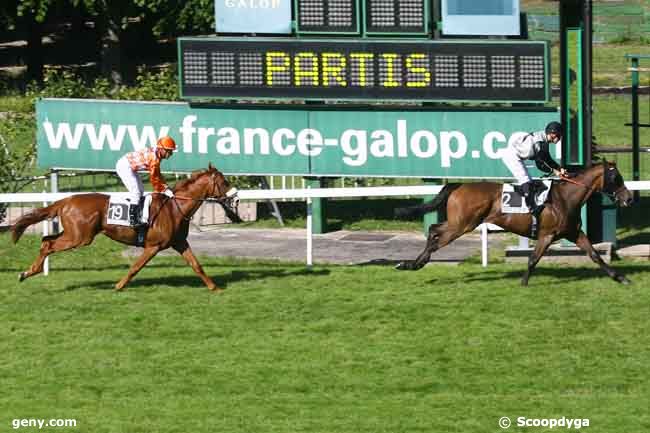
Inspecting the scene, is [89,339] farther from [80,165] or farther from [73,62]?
[73,62]

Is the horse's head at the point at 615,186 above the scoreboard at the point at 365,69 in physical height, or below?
below

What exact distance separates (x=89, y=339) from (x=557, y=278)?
490cm

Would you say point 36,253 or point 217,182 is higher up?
point 217,182

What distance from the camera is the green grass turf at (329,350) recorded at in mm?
11055

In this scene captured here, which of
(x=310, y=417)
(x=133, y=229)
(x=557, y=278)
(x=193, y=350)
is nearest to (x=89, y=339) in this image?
(x=193, y=350)

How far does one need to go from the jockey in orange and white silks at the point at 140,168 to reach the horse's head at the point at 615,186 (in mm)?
4170

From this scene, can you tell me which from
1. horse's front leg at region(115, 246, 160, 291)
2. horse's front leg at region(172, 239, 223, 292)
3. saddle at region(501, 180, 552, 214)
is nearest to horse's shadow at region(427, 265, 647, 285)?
saddle at region(501, 180, 552, 214)

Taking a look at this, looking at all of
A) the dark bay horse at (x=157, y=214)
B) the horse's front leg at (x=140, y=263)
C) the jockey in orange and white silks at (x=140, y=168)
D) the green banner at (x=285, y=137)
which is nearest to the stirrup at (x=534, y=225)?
the dark bay horse at (x=157, y=214)

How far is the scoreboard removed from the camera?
58.7 feet

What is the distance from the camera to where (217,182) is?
15.2 metres

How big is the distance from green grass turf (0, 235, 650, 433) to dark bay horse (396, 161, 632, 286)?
0.40 metres

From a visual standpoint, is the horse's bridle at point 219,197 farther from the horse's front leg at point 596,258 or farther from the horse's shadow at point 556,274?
the horse's front leg at point 596,258

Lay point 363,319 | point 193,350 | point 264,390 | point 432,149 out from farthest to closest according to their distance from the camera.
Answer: point 432,149, point 363,319, point 193,350, point 264,390

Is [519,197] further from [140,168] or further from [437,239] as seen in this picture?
[140,168]
